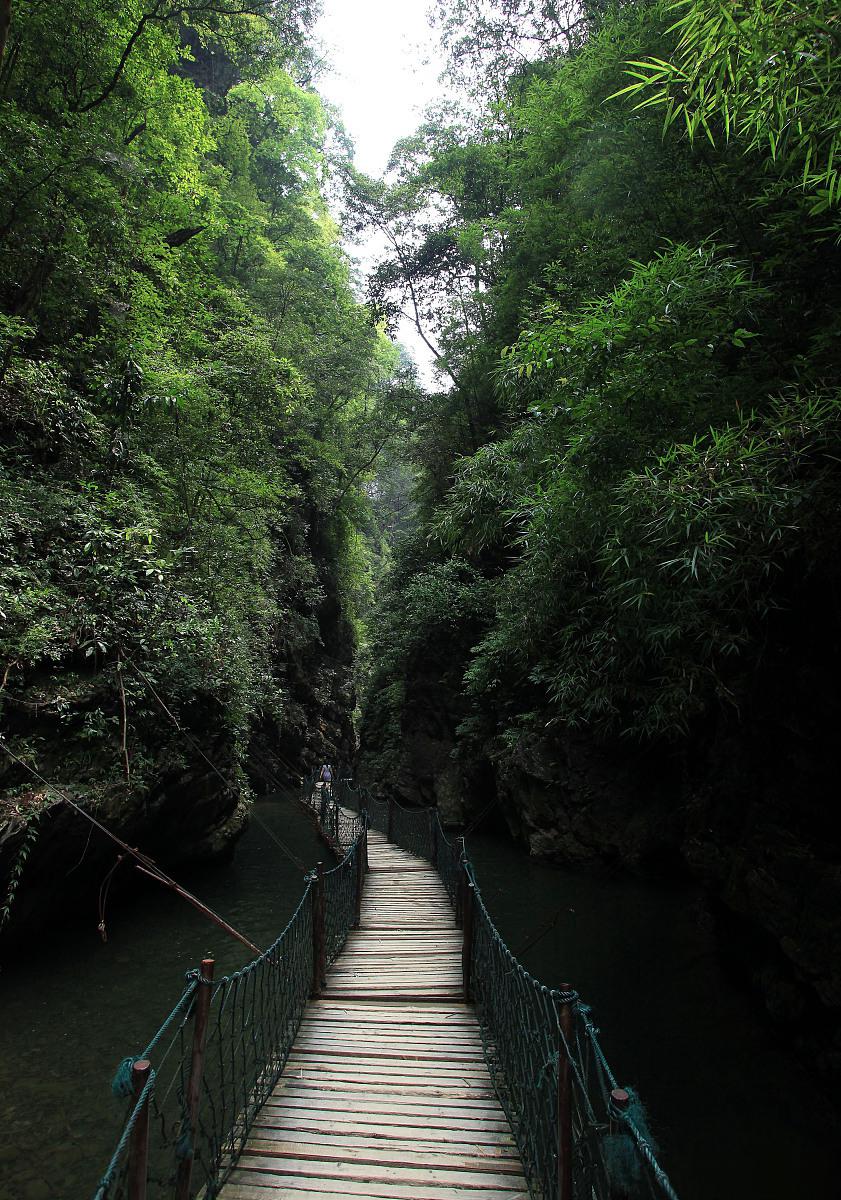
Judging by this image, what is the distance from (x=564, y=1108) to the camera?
218 cm

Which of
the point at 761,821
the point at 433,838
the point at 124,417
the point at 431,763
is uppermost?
the point at 124,417

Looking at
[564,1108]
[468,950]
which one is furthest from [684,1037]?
[564,1108]

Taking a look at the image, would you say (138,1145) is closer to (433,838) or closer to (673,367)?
(673,367)

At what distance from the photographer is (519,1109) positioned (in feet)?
9.77

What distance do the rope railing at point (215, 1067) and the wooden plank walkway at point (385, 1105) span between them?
0.47ft

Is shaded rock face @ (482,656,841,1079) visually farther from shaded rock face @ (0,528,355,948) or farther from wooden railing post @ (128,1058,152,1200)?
shaded rock face @ (0,528,355,948)

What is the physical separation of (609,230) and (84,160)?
653 cm

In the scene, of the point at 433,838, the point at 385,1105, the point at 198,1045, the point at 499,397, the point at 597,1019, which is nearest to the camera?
the point at 198,1045

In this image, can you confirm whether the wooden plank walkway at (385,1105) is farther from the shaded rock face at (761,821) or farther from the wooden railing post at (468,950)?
the shaded rock face at (761,821)

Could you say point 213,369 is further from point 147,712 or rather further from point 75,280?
point 147,712

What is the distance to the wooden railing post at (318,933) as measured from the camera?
478cm

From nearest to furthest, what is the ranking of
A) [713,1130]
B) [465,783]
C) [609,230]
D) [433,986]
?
[713,1130] < [433,986] < [609,230] < [465,783]

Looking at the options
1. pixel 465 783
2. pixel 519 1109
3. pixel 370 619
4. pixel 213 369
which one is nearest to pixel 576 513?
pixel 519 1109

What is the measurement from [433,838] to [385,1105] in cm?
600
